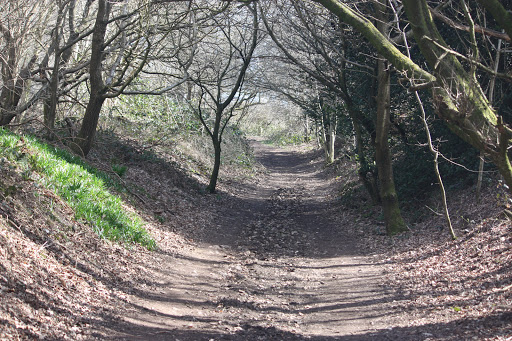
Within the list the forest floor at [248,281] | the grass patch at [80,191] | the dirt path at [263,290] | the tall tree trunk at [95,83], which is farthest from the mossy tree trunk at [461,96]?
the tall tree trunk at [95,83]

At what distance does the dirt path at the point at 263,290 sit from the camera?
561 cm

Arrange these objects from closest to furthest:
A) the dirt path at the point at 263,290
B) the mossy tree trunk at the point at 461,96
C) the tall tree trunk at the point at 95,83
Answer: the mossy tree trunk at the point at 461,96
the dirt path at the point at 263,290
the tall tree trunk at the point at 95,83

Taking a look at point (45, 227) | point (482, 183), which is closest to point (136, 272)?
point (45, 227)

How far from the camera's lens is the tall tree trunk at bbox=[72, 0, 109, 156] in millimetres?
11453

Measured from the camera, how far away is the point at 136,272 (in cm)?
750

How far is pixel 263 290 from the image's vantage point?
726 cm

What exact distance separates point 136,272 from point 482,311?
5021mm

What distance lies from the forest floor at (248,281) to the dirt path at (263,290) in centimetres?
3

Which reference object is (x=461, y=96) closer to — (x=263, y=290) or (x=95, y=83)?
(x=263, y=290)

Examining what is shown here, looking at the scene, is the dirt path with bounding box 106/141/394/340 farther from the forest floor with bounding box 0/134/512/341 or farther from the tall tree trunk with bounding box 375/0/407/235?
the tall tree trunk with bounding box 375/0/407/235

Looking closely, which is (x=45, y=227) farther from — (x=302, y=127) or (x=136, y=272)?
(x=302, y=127)

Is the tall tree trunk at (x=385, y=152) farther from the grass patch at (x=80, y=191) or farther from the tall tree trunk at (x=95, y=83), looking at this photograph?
the tall tree trunk at (x=95, y=83)

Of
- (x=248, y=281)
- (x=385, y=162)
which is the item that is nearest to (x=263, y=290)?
(x=248, y=281)

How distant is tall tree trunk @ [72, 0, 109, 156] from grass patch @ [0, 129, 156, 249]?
91.6 inches
